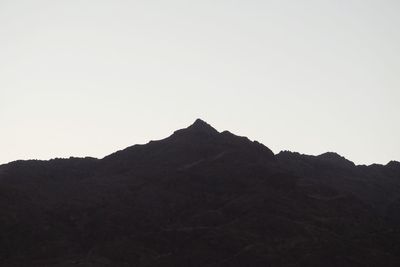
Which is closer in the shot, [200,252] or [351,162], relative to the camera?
[200,252]

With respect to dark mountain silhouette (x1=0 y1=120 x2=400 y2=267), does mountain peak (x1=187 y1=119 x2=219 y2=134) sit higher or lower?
higher

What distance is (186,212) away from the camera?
199 feet

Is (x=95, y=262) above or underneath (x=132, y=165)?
underneath

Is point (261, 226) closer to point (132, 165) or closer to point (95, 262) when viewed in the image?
point (95, 262)

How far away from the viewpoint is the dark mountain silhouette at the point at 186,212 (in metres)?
49.8

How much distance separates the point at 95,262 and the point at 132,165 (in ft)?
91.9

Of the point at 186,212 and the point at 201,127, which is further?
the point at 201,127

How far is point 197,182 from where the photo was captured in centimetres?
6775

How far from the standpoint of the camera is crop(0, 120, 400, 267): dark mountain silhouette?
163 ft

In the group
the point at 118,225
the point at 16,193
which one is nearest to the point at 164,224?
the point at 118,225

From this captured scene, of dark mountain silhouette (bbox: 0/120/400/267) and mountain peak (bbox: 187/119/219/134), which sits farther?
mountain peak (bbox: 187/119/219/134)

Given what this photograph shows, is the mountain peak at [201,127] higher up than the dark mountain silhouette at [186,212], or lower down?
higher up

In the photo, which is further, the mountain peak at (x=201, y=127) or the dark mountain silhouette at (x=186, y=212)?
the mountain peak at (x=201, y=127)

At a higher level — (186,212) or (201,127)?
(201,127)
